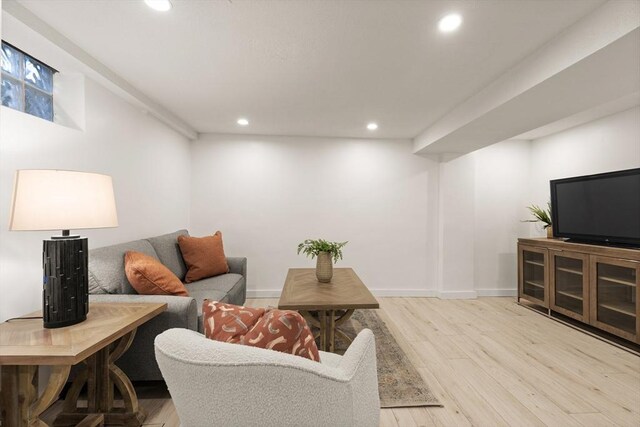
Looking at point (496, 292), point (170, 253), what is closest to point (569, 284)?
Answer: point (496, 292)

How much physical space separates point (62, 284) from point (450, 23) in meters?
2.54

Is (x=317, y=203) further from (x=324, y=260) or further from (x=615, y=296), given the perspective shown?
(x=615, y=296)

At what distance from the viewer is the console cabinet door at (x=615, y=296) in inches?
105

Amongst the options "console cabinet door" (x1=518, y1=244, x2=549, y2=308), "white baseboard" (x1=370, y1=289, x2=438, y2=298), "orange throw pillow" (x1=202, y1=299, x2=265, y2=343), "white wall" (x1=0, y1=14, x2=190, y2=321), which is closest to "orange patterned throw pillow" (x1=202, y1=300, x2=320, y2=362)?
"orange throw pillow" (x1=202, y1=299, x2=265, y2=343)

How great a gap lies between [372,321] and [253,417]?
2.70m

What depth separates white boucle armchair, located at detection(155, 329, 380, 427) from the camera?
820 mm

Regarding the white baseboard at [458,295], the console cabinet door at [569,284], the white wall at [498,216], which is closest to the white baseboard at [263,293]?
the white baseboard at [458,295]

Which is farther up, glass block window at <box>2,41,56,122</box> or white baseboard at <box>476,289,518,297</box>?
glass block window at <box>2,41,56,122</box>

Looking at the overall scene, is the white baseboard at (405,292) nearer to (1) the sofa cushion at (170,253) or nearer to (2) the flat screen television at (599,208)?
(2) the flat screen television at (599,208)

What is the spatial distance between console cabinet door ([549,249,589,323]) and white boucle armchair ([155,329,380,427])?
3.45 metres

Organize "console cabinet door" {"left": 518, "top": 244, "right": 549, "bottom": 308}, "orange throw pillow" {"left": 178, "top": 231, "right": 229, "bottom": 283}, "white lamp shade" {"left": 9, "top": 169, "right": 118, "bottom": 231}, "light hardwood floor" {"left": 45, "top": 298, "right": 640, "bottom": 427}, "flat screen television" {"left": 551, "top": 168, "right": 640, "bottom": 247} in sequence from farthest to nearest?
1. "console cabinet door" {"left": 518, "top": 244, "right": 549, "bottom": 308}
2. "orange throw pillow" {"left": 178, "top": 231, "right": 229, "bottom": 283}
3. "flat screen television" {"left": 551, "top": 168, "right": 640, "bottom": 247}
4. "light hardwood floor" {"left": 45, "top": 298, "right": 640, "bottom": 427}
5. "white lamp shade" {"left": 9, "top": 169, "right": 118, "bottom": 231}

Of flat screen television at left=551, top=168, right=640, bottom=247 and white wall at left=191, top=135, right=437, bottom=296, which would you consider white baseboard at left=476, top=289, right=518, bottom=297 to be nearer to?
white wall at left=191, top=135, right=437, bottom=296

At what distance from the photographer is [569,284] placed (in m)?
3.35

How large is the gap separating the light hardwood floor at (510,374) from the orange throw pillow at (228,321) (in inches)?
46.7
